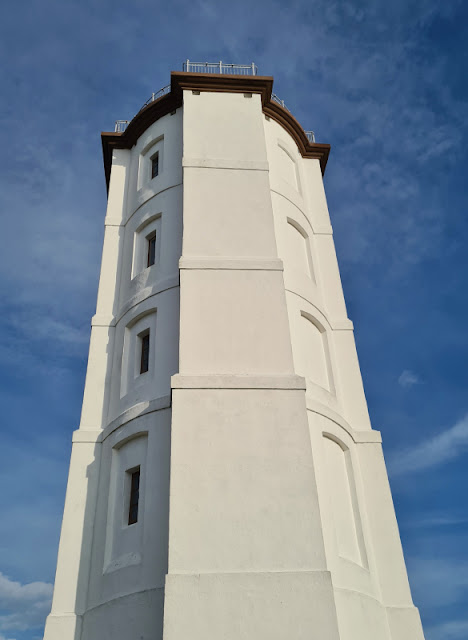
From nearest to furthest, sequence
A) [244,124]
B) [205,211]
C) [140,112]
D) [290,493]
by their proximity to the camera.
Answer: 1. [290,493]
2. [205,211]
3. [244,124]
4. [140,112]

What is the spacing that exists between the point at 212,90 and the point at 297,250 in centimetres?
716

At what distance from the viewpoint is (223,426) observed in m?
14.2

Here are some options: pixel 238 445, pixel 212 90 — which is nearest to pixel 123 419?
pixel 238 445

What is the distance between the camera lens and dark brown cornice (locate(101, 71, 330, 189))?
2269 centimetres

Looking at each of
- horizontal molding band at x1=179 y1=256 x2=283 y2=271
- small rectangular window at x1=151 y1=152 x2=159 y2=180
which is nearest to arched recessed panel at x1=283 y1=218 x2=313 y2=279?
horizontal molding band at x1=179 y1=256 x2=283 y2=271

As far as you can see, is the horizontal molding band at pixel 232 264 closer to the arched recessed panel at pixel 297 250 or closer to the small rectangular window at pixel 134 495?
the arched recessed panel at pixel 297 250

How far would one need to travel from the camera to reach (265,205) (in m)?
18.9

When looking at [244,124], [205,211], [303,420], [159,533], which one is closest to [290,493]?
[303,420]

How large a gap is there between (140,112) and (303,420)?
14.9 m

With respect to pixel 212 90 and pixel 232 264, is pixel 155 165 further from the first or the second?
pixel 232 264

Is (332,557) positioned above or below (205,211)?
below

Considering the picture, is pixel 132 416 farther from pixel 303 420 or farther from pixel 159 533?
pixel 303 420

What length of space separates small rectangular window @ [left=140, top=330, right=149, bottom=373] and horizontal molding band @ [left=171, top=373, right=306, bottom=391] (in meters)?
2.92

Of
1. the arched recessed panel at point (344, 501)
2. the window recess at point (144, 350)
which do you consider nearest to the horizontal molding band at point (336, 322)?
the arched recessed panel at point (344, 501)
